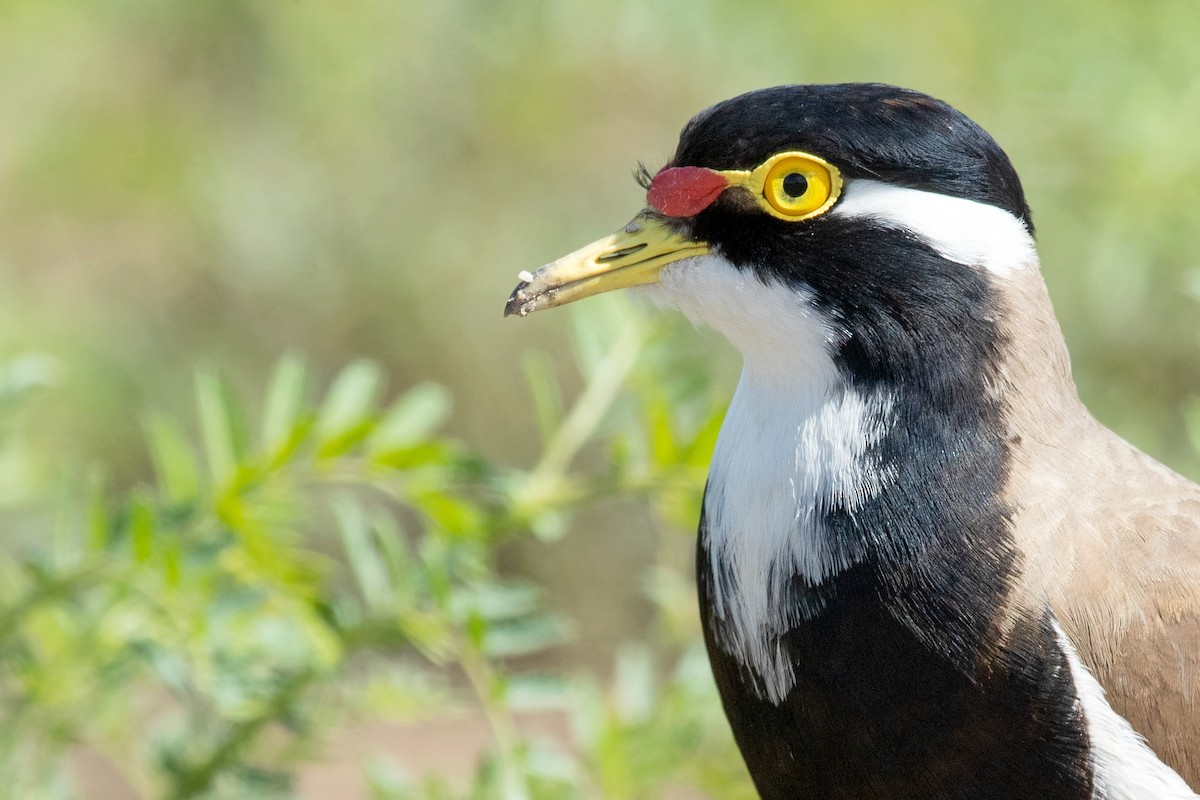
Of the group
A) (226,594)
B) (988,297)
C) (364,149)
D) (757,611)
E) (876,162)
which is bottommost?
(757,611)

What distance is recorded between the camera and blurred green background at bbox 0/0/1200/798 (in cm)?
550

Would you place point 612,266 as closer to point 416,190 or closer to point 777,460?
point 777,460

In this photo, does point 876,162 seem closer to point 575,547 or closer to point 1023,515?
point 1023,515

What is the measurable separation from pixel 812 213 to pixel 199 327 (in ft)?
14.8

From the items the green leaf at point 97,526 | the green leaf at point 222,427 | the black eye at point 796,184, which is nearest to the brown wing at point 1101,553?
the black eye at point 796,184

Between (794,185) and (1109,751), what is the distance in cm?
93

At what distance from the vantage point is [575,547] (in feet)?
21.9

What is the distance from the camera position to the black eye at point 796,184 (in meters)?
2.43

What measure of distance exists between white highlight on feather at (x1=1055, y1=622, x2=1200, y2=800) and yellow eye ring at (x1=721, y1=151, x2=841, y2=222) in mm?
705

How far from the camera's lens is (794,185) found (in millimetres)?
2434

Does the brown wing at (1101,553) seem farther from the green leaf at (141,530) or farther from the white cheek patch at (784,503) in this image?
the green leaf at (141,530)

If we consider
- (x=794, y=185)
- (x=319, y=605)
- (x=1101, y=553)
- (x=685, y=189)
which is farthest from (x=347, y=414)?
(x=1101, y=553)

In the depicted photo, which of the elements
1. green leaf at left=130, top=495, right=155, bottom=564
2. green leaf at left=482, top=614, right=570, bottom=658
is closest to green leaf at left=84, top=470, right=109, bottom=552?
green leaf at left=130, top=495, right=155, bottom=564

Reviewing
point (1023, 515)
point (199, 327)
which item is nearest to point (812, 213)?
point (1023, 515)
